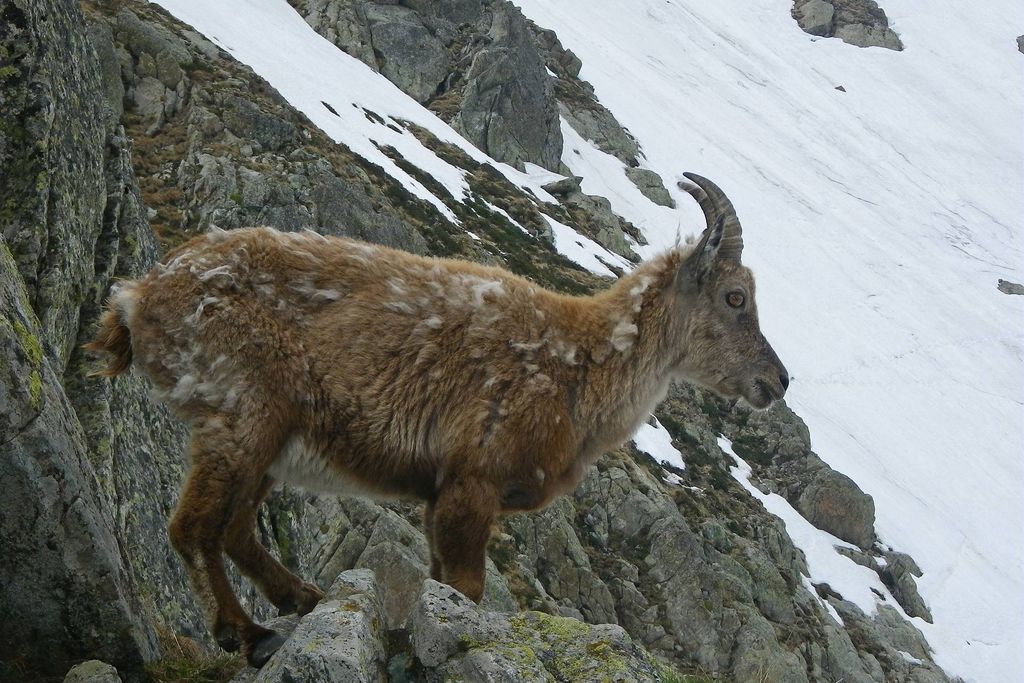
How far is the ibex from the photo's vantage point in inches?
247

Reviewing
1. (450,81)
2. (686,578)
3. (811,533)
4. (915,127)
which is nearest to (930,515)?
(811,533)

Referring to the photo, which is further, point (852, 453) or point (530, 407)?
point (852, 453)

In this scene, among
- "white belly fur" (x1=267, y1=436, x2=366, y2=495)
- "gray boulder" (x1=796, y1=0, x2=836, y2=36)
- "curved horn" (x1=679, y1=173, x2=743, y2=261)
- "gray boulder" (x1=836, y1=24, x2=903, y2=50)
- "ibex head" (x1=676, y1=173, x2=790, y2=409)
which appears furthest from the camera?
"gray boulder" (x1=796, y1=0, x2=836, y2=36)

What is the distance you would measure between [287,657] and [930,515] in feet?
179

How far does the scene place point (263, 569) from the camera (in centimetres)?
690

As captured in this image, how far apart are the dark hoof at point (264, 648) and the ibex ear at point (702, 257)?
5.03m

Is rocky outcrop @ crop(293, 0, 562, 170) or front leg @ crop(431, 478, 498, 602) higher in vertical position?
front leg @ crop(431, 478, 498, 602)

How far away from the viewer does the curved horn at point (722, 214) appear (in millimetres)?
8680

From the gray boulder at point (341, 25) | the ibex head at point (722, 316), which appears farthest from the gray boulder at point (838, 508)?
Answer: the gray boulder at point (341, 25)

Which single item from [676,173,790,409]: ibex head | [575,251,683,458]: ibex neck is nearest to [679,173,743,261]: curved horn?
[676,173,790,409]: ibex head

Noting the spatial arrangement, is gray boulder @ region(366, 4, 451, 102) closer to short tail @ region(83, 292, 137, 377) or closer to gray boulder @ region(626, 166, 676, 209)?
gray boulder @ region(626, 166, 676, 209)

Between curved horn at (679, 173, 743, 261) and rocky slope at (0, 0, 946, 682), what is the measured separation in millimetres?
3887

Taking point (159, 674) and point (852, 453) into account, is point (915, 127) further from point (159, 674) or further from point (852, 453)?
point (159, 674)

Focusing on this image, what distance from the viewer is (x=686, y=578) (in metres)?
26.6
